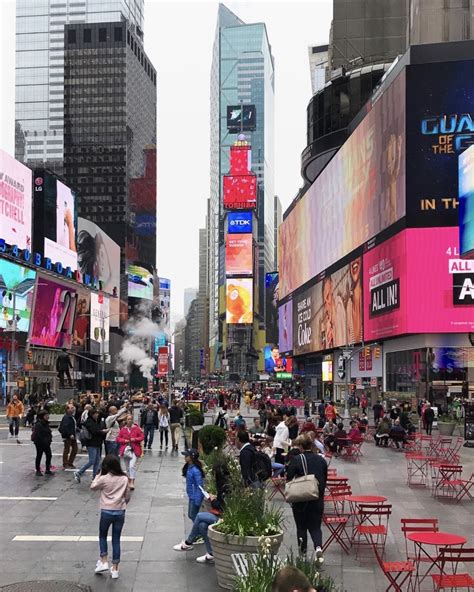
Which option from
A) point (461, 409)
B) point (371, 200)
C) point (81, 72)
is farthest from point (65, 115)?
point (461, 409)

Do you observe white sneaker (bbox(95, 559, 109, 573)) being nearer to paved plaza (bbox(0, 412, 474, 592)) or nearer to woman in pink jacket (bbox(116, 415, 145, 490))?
paved plaza (bbox(0, 412, 474, 592))

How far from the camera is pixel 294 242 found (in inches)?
4080

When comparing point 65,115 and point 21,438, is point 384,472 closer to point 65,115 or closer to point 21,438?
point 21,438

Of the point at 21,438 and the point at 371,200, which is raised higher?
the point at 371,200

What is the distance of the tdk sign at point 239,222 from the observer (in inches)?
7811

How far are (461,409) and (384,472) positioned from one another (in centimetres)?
2244

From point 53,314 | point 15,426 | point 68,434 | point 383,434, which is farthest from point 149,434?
point 53,314

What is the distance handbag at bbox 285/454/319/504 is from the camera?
9250 mm

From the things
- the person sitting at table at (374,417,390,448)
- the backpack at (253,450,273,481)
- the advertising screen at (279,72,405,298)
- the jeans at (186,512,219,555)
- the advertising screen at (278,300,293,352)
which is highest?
the advertising screen at (279,72,405,298)

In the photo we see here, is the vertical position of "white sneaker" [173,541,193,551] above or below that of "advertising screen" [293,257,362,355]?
below

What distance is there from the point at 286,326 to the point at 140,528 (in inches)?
3946

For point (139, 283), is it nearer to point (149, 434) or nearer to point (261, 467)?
point (149, 434)

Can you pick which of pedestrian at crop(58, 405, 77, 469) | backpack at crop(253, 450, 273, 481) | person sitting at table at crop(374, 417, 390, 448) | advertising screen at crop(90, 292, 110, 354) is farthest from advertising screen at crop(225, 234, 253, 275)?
backpack at crop(253, 450, 273, 481)

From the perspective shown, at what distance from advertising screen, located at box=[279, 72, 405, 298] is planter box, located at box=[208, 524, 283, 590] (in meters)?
46.2
